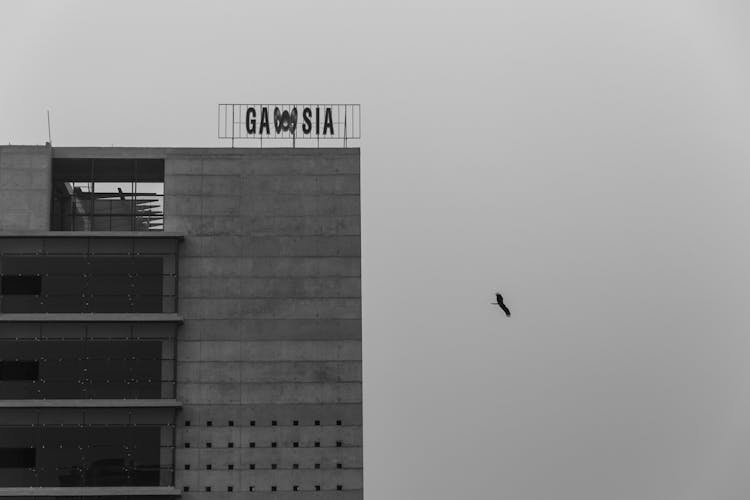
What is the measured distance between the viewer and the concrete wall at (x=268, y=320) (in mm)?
114188

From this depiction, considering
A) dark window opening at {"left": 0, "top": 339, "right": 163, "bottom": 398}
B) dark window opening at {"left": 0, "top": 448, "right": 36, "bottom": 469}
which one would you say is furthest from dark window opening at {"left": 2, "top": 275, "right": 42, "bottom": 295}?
dark window opening at {"left": 0, "top": 448, "right": 36, "bottom": 469}

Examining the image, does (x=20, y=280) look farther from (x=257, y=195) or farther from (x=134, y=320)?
(x=257, y=195)

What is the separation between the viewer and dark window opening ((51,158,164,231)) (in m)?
121

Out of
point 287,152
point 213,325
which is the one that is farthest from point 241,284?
point 287,152

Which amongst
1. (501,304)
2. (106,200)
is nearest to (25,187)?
(106,200)

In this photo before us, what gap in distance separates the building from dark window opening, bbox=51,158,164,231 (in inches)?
51.3

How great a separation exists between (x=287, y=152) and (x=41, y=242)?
21207mm

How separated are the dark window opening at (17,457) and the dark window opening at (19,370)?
5646 mm

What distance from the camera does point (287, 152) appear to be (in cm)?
11944

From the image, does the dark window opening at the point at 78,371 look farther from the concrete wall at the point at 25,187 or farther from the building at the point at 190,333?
the concrete wall at the point at 25,187

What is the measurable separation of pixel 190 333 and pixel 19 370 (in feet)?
45.0

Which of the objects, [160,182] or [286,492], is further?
[160,182]

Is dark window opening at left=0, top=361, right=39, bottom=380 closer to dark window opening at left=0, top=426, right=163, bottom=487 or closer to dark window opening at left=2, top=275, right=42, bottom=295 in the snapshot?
dark window opening at left=0, top=426, right=163, bottom=487

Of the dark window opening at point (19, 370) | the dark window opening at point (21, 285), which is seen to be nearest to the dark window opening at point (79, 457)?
the dark window opening at point (19, 370)
